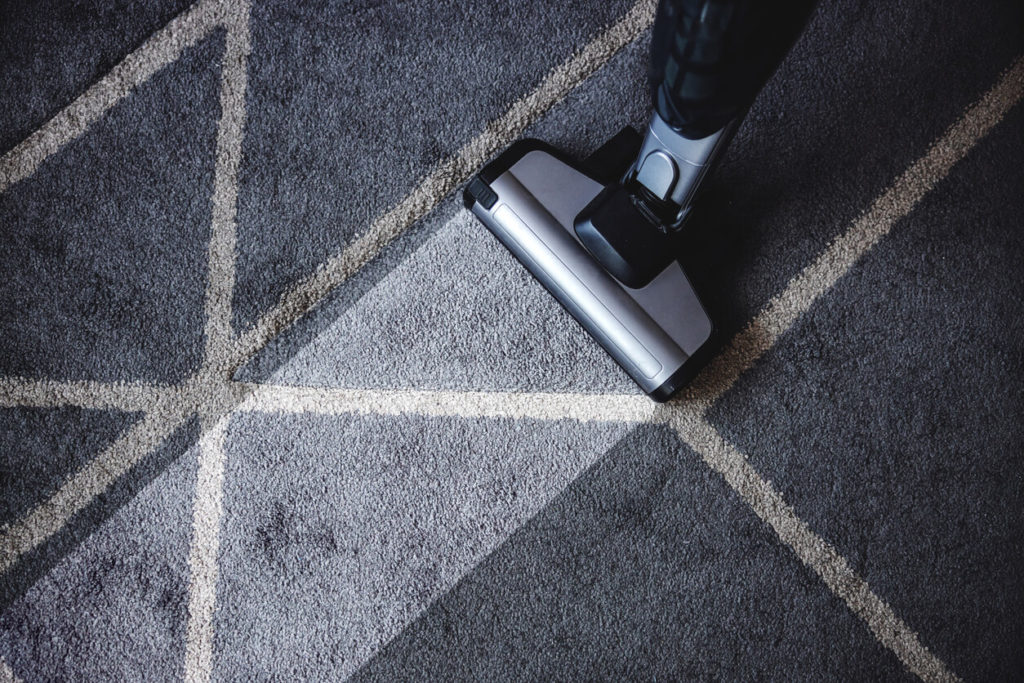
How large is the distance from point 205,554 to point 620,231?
1.85ft

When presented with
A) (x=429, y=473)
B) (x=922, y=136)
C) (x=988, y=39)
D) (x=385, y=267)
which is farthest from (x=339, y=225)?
(x=988, y=39)

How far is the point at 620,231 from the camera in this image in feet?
2.33

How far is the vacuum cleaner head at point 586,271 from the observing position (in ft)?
2.43

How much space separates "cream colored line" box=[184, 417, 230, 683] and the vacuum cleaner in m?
0.39

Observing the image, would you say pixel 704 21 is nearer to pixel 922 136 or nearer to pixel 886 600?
pixel 922 136

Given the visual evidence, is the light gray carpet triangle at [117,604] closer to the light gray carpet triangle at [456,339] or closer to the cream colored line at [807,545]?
the light gray carpet triangle at [456,339]

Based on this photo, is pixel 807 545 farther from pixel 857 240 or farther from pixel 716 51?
pixel 716 51

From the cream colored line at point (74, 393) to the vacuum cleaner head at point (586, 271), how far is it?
16.9 inches

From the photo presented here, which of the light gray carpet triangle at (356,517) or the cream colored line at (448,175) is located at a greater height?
the cream colored line at (448,175)

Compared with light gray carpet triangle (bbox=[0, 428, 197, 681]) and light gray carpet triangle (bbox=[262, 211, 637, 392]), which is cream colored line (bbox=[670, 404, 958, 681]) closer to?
light gray carpet triangle (bbox=[262, 211, 637, 392])

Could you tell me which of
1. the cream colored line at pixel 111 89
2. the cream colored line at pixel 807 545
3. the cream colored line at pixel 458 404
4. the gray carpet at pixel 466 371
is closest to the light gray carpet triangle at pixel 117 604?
the gray carpet at pixel 466 371

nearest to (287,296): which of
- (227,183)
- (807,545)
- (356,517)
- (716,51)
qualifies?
(227,183)

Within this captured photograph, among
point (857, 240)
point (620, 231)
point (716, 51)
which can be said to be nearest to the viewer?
point (716, 51)

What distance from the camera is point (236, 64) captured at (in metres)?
0.85
